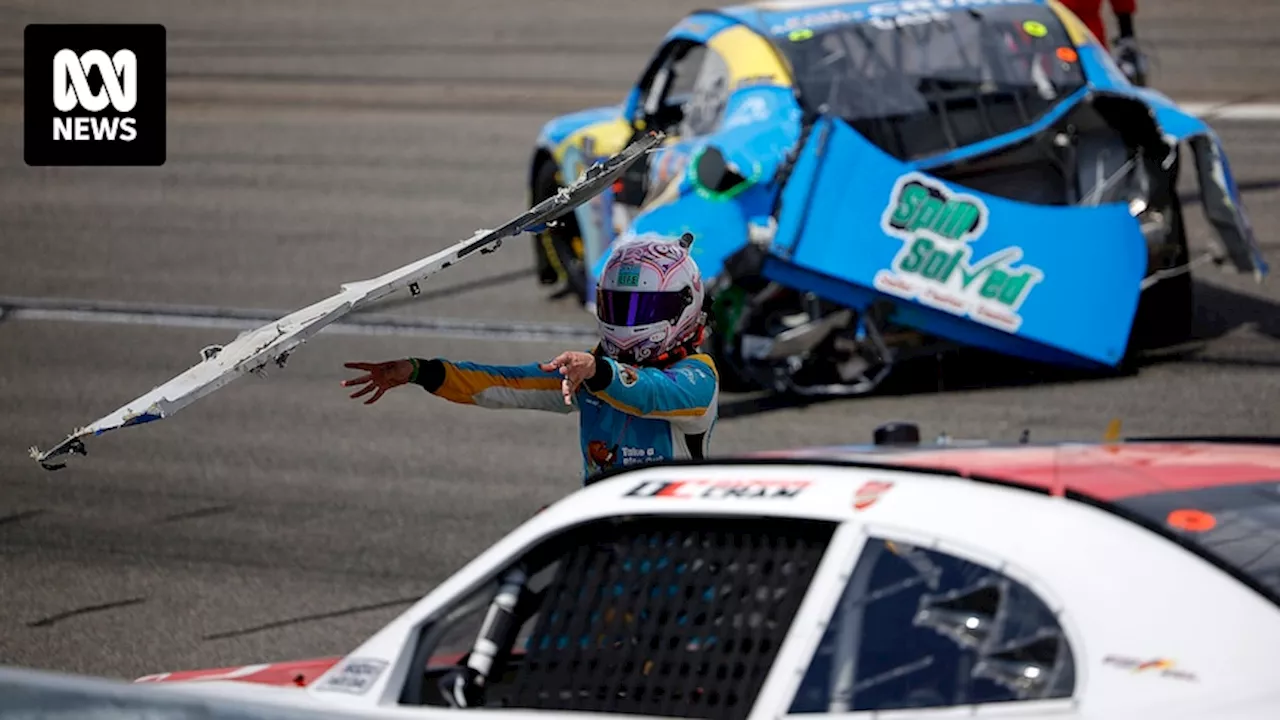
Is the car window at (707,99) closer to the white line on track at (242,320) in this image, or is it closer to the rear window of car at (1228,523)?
the white line on track at (242,320)

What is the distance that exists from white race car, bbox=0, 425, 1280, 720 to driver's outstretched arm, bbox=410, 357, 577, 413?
4.15ft

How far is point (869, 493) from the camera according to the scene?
13.2 ft

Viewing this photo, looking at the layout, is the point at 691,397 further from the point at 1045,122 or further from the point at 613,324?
the point at 1045,122

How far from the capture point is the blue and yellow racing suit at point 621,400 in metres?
5.68

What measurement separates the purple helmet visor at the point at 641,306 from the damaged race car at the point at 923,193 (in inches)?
180

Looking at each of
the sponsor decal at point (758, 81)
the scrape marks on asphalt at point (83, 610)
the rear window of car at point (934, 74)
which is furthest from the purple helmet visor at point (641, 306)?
the sponsor decal at point (758, 81)

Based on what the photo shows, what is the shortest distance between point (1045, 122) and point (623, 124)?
2921 mm

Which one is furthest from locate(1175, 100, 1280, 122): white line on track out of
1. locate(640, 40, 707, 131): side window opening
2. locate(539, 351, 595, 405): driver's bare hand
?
locate(539, 351, 595, 405): driver's bare hand

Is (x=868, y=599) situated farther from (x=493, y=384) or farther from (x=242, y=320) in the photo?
(x=242, y=320)

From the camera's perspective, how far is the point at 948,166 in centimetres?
1101

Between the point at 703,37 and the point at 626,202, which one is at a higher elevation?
the point at 703,37

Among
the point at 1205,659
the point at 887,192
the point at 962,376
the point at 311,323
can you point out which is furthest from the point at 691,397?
the point at 962,376

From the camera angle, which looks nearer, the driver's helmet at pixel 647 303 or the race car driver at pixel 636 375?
the race car driver at pixel 636 375

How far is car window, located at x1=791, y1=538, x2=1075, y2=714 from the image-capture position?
3691 mm
